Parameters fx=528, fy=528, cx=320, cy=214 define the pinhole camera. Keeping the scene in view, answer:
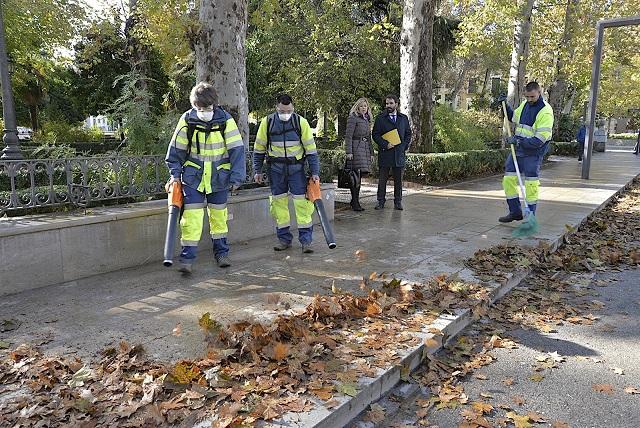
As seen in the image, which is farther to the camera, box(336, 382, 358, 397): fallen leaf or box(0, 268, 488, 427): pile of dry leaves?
box(336, 382, 358, 397): fallen leaf

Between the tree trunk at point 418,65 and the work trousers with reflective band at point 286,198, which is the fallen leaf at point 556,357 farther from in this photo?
the tree trunk at point 418,65

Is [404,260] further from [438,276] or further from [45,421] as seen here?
[45,421]

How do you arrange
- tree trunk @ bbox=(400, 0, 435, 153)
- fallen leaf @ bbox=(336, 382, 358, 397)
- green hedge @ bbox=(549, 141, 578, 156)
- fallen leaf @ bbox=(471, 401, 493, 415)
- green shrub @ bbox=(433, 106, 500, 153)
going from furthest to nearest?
green hedge @ bbox=(549, 141, 578, 156) < green shrub @ bbox=(433, 106, 500, 153) < tree trunk @ bbox=(400, 0, 435, 153) < fallen leaf @ bbox=(471, 401, 493, 415) < fallen leaf @ bbox=(336, 382, 358, 397)

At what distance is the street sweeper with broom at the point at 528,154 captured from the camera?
7754 mm

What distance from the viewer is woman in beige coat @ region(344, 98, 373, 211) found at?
887cm

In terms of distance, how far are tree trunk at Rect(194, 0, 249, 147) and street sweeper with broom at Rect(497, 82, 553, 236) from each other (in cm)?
417

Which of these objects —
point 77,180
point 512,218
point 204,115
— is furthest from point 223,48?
point 512,218

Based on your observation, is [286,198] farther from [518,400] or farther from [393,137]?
[518,400]

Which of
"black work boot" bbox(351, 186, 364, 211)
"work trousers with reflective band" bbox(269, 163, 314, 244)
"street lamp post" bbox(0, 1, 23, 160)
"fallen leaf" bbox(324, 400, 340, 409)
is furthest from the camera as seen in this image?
"street lamp post" bbox(0, 1, 23, 160)

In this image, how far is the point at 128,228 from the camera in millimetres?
5578

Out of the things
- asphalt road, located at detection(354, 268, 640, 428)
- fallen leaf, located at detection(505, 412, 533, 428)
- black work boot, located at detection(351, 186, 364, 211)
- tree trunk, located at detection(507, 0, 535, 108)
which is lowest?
asphalt road, located at detection(354, 268, 640, 428)

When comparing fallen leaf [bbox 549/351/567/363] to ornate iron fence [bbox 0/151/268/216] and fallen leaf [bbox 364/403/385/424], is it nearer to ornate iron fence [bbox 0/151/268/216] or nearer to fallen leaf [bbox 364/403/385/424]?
fallen leaf [bbox 364/403/385/424]

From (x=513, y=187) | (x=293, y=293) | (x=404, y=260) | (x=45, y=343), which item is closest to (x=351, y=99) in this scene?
(x=513, y=187)

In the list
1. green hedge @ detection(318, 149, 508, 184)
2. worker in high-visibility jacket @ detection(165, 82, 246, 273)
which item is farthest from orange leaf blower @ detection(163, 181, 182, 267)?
green hedge @ detection(318, 149, 508, 184)
